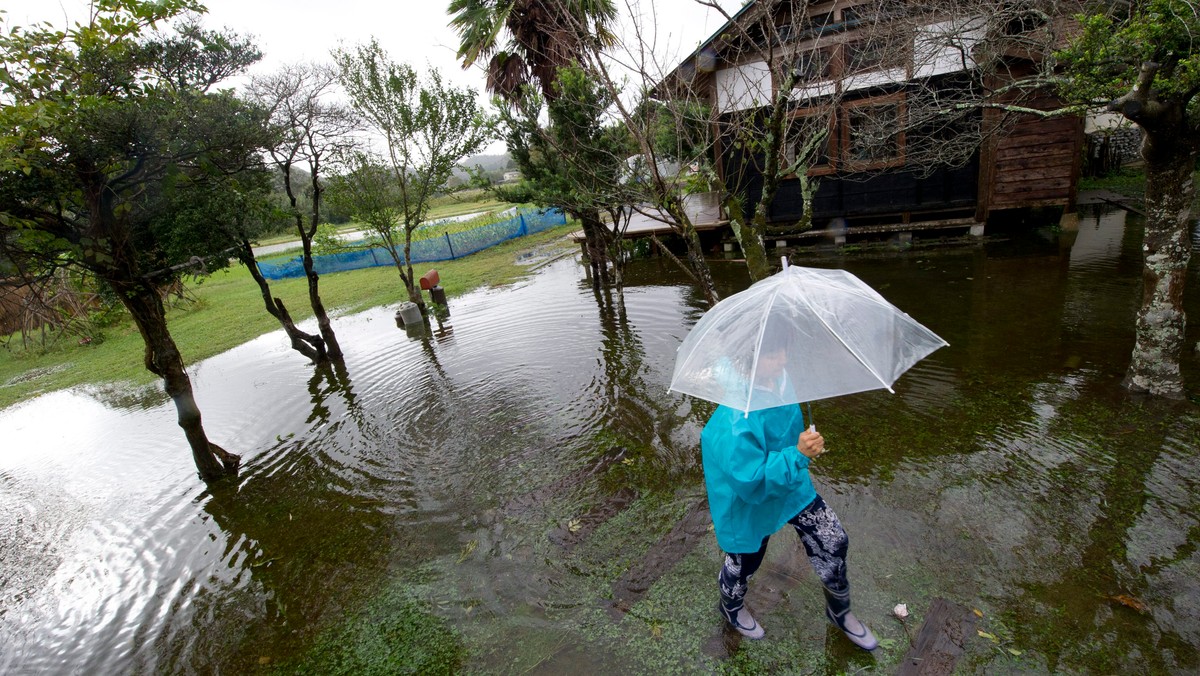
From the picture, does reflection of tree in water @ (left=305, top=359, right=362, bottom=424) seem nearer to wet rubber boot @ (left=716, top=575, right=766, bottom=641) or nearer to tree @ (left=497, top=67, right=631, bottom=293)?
tree @ (left=497, top=67, right=631, bottom=293)

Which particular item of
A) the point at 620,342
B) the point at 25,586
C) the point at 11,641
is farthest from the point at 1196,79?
the point at 25,586

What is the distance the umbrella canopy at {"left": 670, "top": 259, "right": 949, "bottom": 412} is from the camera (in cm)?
246

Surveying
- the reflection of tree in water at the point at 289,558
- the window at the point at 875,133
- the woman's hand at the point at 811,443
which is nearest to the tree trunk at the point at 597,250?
the window at the point at 875,133

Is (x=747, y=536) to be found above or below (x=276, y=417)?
above

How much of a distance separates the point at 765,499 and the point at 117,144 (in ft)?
19.6

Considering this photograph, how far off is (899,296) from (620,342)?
5027 millimetres

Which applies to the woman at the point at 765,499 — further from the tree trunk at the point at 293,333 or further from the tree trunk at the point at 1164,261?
the tree trunk at the point at 293,333

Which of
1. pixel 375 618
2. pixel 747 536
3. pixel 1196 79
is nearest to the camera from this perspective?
pixel 747 536

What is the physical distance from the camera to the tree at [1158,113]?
3.83 m

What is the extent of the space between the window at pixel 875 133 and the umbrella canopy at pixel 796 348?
14.8ft

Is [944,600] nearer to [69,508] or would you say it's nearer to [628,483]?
[628,483]

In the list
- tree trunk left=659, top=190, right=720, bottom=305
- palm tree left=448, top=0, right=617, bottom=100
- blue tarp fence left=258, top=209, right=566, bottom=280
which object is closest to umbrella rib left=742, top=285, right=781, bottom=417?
tree trunk left=659, top=190, right=720, bottom=305

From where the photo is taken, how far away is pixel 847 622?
304 cm

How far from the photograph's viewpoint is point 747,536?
278 centimetres
